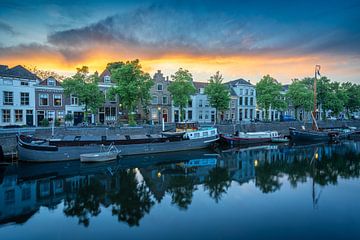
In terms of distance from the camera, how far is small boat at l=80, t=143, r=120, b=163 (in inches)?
1027

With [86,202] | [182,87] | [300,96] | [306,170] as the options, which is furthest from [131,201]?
[300,96]

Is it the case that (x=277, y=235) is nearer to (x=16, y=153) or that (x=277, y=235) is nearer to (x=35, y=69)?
(x=16, y=153)

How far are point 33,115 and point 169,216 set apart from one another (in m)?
37.9

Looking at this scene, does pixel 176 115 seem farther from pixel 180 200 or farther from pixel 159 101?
pixel 180 200

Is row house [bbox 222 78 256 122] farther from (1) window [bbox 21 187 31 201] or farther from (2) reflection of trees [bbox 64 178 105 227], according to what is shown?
(1) window [bbox 21 187 31 201]

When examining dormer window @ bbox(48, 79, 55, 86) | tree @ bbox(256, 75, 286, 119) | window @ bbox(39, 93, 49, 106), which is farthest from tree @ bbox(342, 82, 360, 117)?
window @ bbox(39, 93, 49, 106)

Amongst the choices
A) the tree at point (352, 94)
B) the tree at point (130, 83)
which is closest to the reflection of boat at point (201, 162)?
the tree at point (130, 83)

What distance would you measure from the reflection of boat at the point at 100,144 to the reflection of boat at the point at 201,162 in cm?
560

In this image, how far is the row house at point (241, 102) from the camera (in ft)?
208

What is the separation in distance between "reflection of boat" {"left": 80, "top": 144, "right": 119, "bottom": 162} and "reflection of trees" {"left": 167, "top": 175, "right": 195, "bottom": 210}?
363 inches

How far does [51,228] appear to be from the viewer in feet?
40.3

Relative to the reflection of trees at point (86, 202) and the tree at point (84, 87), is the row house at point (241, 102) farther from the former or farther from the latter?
the reflection of trees at point (86, 202)

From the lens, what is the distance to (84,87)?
37.8 meters

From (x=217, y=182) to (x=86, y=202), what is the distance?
11064 mm
